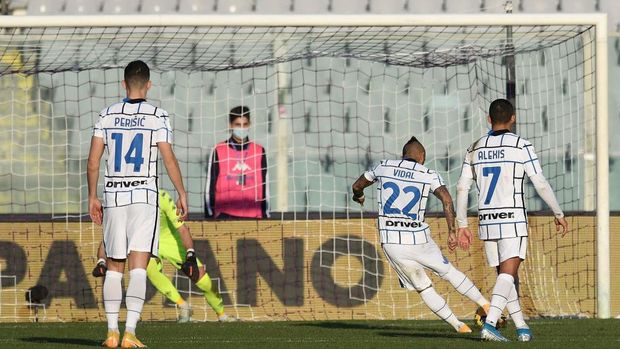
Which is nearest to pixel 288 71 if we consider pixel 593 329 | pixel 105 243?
pixel 593 329

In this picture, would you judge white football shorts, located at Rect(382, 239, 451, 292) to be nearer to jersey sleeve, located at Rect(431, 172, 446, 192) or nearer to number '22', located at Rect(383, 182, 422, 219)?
number '22', located at Rect(383, 182, 422, 219)

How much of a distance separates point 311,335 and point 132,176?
7.68 ft

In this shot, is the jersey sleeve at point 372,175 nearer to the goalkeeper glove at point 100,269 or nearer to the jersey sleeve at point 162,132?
the goalkeeper glove at point 100,269

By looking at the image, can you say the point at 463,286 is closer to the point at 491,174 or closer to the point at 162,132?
the point at 491,174

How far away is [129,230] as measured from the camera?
945 centimetres

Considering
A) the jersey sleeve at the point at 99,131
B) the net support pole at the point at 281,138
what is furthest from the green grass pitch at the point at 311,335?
the net support pole at the point at 281,138

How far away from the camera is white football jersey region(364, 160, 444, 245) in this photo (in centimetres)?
1115

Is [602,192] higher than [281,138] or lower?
lower

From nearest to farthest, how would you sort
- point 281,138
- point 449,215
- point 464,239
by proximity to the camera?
point 464,239, point 449,215, point 281,138

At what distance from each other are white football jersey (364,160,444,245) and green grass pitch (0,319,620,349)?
0.72 meters

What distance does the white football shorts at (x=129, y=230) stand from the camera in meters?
9.44

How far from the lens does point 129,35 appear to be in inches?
552

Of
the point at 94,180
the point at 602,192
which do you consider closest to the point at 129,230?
the point at 94,180

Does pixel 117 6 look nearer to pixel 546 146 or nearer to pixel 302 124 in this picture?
pixel 302 124
